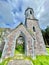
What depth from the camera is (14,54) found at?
21.6 metres

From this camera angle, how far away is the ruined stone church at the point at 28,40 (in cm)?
2144

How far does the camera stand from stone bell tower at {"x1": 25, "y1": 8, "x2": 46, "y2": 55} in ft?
79.9

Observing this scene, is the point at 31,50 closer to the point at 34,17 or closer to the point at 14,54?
the point at 14,54

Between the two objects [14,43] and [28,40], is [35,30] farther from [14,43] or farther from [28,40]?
[14,43]

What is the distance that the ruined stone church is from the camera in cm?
2144

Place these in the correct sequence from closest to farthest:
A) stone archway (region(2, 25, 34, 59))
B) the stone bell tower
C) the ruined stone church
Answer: stone archway (region(2, 25, 34, 59)), the ruined stone church, the stone bell tower

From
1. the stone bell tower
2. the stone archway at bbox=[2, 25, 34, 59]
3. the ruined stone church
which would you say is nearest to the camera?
the stone archway at bbox=[2, 25, 34, 59]

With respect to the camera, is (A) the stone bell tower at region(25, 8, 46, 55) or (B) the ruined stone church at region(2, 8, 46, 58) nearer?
(B) the ruined stone church at region(2, 8, 46, 58)

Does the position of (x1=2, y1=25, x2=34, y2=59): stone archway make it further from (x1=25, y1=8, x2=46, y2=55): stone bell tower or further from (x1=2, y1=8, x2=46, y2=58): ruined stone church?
(x1=25, y1=8, x2=46, y2=55): stone bell tower

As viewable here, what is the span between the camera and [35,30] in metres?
26.6

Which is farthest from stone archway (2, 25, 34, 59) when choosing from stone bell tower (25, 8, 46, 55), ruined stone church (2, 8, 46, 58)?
stone bell tower (25, 8, 46, 55)

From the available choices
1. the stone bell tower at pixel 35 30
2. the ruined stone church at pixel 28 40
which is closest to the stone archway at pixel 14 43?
the ruined stone church at pixel 28 40

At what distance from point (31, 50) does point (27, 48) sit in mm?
820

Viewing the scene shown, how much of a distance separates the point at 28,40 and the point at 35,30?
4.51 metres
